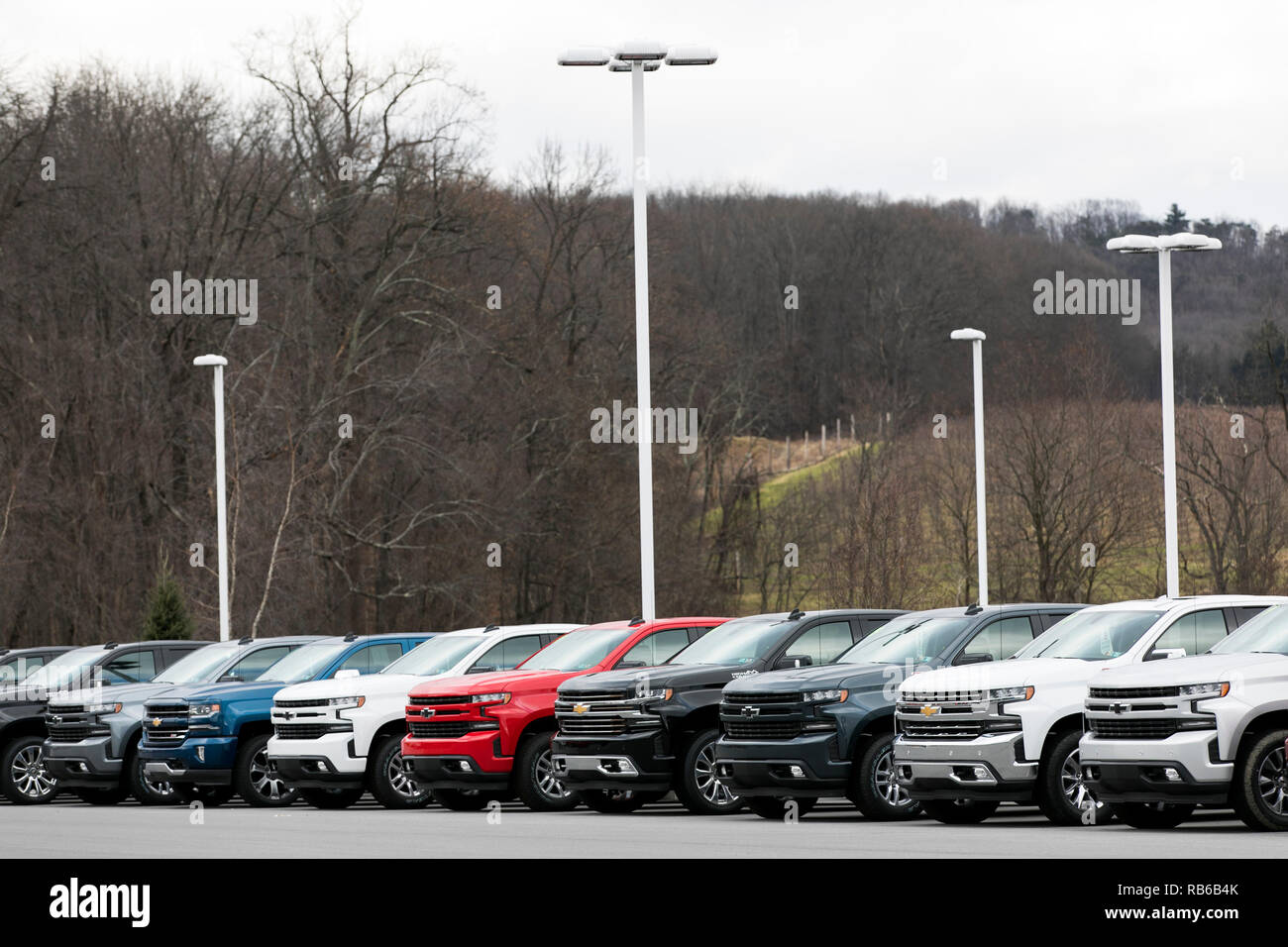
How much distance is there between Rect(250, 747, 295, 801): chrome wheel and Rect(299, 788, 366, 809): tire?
25 cm

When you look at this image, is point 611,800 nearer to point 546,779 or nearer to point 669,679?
point 546,779

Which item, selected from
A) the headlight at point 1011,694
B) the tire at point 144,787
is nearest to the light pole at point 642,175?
the tire at point 144,787

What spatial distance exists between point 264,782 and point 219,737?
751mm

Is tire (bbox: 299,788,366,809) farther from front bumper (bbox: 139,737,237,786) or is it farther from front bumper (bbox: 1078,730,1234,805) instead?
front bumper (bbox: 1078,730,1234,805)

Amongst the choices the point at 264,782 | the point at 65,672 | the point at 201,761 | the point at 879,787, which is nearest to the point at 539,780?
the point at 879,787

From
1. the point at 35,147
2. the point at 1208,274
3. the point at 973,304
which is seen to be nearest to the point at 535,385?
the point at 35,147

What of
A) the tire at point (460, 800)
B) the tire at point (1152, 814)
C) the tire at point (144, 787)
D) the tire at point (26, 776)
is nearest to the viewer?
the tire at point (1152, 814)

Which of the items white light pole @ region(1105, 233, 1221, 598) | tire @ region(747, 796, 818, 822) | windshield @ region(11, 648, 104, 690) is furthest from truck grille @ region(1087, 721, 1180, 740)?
windshield @ region(11, 648, 104, 690)

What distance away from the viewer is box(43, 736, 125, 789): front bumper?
79.2ft

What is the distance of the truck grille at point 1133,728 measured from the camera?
49.5ft

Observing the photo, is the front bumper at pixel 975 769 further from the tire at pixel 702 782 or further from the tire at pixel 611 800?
the tire at pixel 611 800

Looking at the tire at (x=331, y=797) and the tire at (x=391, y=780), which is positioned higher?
the tire at (x=391, y=780)

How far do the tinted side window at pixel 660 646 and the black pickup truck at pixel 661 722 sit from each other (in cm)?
116
